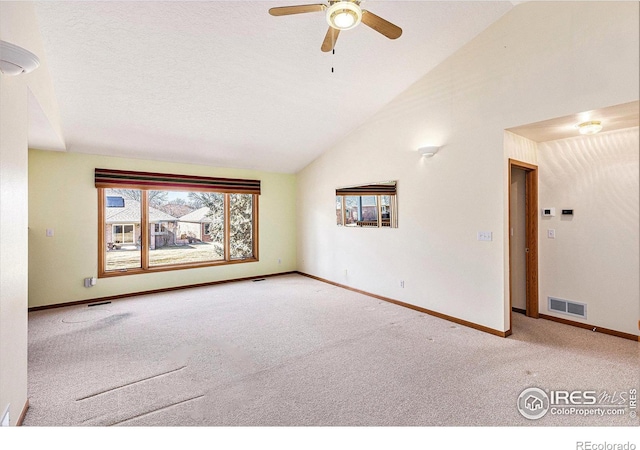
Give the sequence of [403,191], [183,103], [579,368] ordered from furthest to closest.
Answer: [403,191]
[183,103]
[579,368]

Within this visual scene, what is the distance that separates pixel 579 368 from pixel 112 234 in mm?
6098

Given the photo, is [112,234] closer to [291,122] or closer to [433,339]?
[291,122]

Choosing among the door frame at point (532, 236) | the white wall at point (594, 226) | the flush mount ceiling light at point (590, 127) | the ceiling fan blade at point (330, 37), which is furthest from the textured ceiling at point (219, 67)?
the door frame at point (532, 236)

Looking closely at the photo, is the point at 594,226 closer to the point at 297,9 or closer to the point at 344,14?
the point at 344,14

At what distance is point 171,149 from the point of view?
188 inches

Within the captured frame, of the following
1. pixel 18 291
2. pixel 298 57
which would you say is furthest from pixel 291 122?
pixel 18 291

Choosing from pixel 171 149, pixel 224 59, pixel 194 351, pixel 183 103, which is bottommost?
pixel 194 351

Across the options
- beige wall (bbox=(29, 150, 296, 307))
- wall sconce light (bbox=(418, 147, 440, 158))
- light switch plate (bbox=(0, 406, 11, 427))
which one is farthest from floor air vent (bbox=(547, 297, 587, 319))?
beige wall (bbox=(29, 150, 296, 307))

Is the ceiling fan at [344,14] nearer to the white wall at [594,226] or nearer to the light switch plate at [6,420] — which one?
the white wall at [594,226]

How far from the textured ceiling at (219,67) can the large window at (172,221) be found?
2.01 ft

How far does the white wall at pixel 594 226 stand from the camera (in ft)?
9.66

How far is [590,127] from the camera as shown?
2775 mm

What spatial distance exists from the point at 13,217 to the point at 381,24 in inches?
106

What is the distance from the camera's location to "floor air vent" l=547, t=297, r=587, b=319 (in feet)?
11.0
